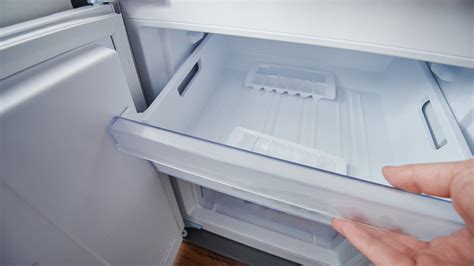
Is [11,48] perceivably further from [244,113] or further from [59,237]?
[244,113]

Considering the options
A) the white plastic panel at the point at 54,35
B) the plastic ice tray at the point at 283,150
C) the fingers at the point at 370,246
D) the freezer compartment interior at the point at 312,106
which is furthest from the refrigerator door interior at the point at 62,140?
the fingers at the point at 370,246

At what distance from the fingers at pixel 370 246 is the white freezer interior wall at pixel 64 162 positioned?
0.47m

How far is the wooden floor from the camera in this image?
0.95 meters

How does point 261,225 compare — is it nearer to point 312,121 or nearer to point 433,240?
point 312,121

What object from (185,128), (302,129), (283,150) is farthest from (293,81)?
(185,128)

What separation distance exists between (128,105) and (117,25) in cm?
17

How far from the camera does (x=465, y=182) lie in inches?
13.2

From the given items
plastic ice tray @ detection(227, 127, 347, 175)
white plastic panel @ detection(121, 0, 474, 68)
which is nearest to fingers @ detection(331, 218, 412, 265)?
plastic ice tray @ detection(227, 127, 347, 175)

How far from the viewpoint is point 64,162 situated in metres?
0.32

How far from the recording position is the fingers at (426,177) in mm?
362

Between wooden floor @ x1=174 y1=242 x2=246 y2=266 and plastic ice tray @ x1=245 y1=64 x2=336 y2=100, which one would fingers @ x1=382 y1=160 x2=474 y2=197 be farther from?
wooden floor @ x1=174 y1=242 x2=246 y2=266

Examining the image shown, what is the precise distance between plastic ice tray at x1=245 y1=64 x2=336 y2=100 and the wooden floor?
2.51 ft

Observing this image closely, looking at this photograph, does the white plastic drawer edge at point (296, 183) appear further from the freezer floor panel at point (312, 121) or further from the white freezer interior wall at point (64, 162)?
the freezer floor panel at point (312, 121)

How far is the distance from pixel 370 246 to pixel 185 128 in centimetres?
56
